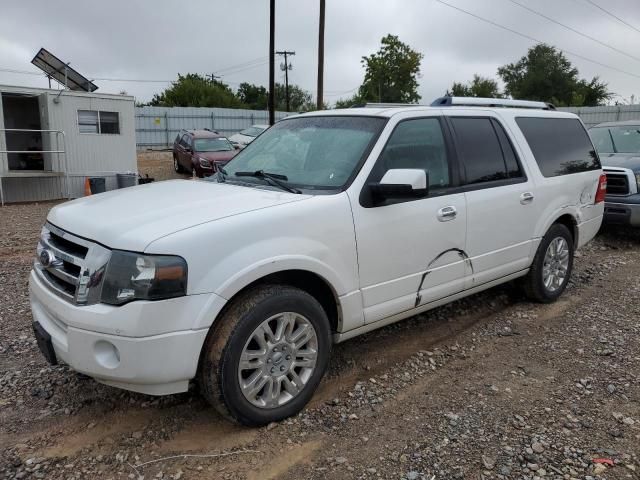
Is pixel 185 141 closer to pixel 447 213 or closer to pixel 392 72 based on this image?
pixel 447 213

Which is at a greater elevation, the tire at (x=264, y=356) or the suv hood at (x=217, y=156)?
the suv hood at (x=217, y=156)

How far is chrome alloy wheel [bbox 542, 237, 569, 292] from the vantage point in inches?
205

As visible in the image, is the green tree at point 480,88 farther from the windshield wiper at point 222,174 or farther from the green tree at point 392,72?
the windshield wiper at point 222,174

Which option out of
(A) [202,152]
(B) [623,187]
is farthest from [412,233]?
(A) [202,152]

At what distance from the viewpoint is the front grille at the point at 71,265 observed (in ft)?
8.94

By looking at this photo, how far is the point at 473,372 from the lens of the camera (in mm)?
3916

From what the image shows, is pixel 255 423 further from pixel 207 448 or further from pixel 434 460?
pixel 434 460

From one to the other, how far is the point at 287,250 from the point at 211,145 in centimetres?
1682

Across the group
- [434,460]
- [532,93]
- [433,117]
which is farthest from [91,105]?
[532,93]

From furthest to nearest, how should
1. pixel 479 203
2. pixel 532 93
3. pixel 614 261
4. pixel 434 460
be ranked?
pixel 532 93 < pixel 614 261 < pixel 479 203 < pixel 434 460

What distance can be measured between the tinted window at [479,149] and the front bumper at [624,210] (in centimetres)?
447

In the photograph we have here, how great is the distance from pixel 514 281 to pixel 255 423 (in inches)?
129

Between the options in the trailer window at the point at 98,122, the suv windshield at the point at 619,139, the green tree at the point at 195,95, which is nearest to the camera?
the suv windshield at the point at 619,139

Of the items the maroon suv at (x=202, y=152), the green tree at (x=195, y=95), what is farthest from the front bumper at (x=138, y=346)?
the green tree at (x=195, y=95)
